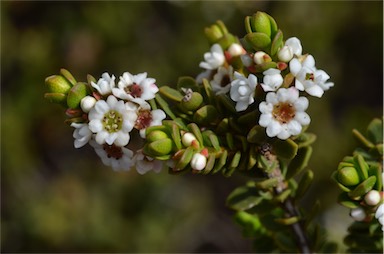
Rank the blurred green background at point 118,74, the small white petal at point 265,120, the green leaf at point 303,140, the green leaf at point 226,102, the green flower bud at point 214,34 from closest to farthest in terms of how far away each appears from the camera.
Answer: the small white petal at point 265,120 < the green leaf at point 226,102 < the green leaf at point 303,140 < the green flower bud at point 214,34 < the blurred green background at point 118,74

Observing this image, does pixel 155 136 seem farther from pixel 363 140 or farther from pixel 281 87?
pixel 363 140

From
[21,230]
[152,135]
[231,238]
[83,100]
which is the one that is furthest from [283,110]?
[231,238]

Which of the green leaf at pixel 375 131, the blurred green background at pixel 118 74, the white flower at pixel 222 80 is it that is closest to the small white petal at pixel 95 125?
the white flower at pixel 222 80

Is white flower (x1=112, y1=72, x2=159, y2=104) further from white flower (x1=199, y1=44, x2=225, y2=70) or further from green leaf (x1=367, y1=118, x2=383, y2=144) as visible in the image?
green leaf (x1=367, y1=118, x2=383, y2=144)

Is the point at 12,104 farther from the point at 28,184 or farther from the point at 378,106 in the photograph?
the point at 378,106

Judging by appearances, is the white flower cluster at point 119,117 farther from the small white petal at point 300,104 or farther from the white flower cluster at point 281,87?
the small white petal at point 300,104

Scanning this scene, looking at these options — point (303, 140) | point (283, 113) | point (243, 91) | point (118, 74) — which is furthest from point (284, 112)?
point (118, 74)
